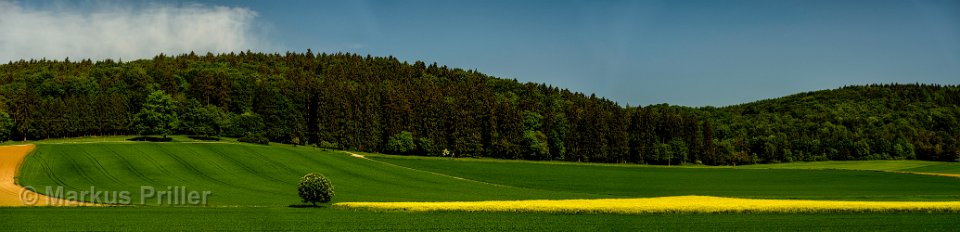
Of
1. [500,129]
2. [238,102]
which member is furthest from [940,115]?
[238,102]

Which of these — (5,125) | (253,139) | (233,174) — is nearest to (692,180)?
(233,174)

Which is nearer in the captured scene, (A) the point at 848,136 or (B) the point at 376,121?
(B) the point at 376,121

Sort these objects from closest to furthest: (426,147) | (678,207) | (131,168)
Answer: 1. (678,207)
2. (131,168)
3. (426,147)

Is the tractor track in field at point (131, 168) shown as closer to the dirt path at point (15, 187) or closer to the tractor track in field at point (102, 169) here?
the tractor track in field at point (102, 169)

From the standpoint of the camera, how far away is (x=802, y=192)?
8444 cm

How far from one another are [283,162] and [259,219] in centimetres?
5801

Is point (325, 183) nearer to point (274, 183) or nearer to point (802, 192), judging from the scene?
point (274, 183)

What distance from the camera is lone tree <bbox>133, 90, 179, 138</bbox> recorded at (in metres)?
126

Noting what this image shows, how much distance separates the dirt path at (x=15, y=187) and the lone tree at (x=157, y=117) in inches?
1223

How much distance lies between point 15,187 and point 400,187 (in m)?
35.1

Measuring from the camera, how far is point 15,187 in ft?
224

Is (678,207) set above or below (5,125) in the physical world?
below

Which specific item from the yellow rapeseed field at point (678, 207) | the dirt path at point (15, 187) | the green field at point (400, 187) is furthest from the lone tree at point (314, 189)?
the dirt path at point (15, 187)

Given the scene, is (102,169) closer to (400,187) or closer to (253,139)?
(400,187)
